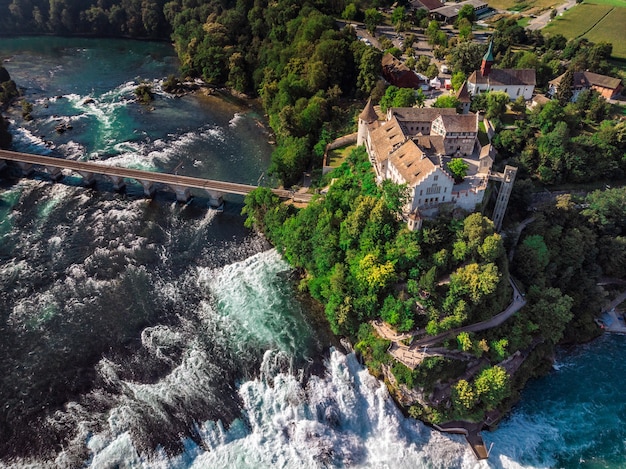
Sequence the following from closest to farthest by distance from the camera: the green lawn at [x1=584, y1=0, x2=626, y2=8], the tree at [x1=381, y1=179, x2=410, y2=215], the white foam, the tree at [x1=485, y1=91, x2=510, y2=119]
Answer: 1. the tree at [x1=381, y1=179, x2=410, y2=215]
2. the tree at [x1=485, y1=91, x2=510, y2=119]
3. the white foam
4. the green lawn at [x1=584, y1=0, x2=626, y2=8]

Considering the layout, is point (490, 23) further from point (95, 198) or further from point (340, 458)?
point (340, 458)

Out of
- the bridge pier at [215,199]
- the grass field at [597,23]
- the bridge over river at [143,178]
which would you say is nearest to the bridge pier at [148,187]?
the bridge over river at [143,178]

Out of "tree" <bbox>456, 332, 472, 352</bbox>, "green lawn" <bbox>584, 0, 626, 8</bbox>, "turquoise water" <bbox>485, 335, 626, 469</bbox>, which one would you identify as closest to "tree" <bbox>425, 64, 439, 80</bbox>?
"turquoise water" <bbox>485, 335, 626, 469</bbox>

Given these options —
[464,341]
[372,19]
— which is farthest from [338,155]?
[372,19]

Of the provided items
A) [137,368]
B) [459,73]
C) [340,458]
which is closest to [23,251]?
[137,368]

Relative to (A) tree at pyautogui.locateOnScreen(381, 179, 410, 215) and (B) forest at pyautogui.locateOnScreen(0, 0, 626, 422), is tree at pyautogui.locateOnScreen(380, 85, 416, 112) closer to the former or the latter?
(B) forest at pyautogui.locateOnScreen(0, 0, 626, 422)

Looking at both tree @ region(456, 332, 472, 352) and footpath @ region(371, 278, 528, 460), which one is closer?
footpath @ region(371, 278, 528, 460)
